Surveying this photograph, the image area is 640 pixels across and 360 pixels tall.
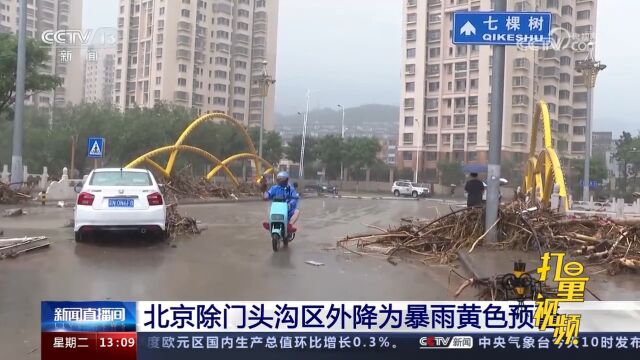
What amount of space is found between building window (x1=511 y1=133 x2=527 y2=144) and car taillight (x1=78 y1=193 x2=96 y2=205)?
905cm

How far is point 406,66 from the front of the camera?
14070mm

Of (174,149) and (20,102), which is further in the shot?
(174,149)

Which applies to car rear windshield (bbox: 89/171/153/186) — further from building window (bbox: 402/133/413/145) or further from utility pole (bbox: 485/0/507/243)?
building window (bbox: 402/133/413/145)

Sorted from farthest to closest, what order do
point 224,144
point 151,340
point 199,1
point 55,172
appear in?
point 199,1 < point 224,144 < point 55,172 < point 151,340

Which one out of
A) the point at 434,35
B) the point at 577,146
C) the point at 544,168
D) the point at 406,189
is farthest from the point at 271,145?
the point at 434,35

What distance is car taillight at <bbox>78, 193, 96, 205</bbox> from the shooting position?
8953 millimetres

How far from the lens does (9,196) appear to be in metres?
18.1

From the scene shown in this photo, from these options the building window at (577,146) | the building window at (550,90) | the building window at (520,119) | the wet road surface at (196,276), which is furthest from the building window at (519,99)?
the building window at (577,146)

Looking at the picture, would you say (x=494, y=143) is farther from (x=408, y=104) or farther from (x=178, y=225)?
(x=408, y=104)

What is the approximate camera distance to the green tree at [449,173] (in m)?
19.7

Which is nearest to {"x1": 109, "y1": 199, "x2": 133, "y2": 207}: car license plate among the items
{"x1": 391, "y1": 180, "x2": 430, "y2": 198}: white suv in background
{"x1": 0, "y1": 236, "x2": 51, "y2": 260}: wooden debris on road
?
{"x1": 0, "y1": 236, "x2": 51, "y2": 260}: wooden debris on road

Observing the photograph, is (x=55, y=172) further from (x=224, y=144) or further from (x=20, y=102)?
(x=20, y=102)

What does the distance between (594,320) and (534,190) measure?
15856mm

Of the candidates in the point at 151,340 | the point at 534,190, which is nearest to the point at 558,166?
the point at 534,190
